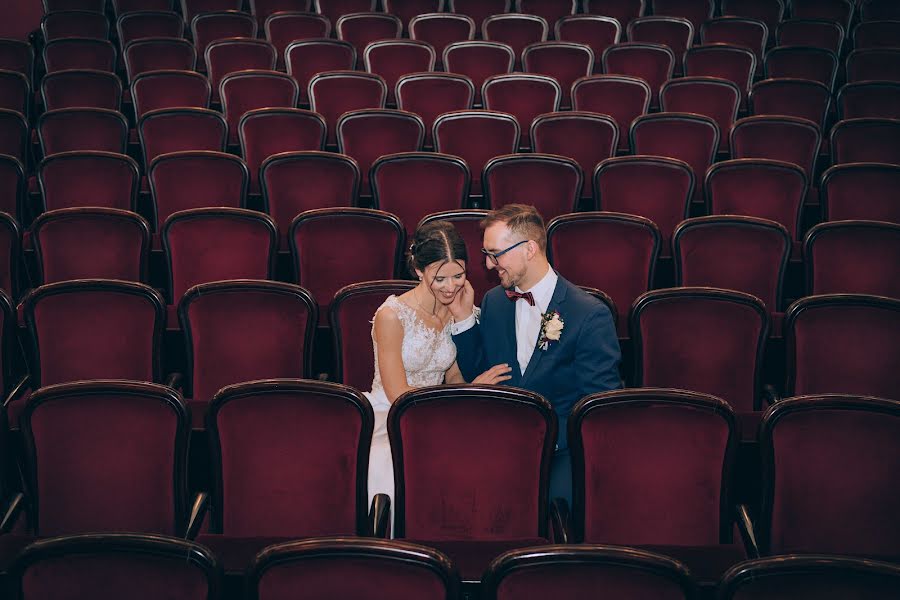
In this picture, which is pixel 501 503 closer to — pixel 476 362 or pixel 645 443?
pixel 645 443

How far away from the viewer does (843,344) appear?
234cm

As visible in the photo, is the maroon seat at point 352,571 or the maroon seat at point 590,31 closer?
the maroon seat at point 352,571

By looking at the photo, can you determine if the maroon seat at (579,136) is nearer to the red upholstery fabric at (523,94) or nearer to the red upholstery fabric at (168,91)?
the red upholstery fabric at (523,94)

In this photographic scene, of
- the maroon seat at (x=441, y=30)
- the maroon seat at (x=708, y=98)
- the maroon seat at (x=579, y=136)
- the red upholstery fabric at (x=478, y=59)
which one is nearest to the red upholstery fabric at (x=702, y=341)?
the maroon seat at (x=579, y=136)

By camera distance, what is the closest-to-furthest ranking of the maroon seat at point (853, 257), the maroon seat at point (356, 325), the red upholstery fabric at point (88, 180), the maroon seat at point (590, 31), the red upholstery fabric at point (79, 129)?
1. the maroon seat at point (356, 325)
2. the maroon seat at point (853, 257)
3. the red upholstery fabric at point (88, 180)
4. the red upholstery fabric at point (79, 129)
5. the maroon seat at point (590, 31)

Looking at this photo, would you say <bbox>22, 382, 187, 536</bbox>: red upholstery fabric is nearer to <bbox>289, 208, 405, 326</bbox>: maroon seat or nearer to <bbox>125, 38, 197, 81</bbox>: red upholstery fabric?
<bbox>289, 208, 405, 326</bbox>: maroon seat

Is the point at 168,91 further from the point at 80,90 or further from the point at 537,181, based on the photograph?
the point at 537,181

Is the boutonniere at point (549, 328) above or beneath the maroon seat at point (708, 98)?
beneath

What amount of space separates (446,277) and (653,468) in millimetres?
725

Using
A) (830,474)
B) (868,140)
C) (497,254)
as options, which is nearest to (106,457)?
(497,254)

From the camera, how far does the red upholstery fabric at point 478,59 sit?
495cm

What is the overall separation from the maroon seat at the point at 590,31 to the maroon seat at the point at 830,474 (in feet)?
13.2

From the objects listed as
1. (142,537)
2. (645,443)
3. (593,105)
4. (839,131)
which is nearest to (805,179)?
(839,131)

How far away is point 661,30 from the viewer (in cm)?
540
